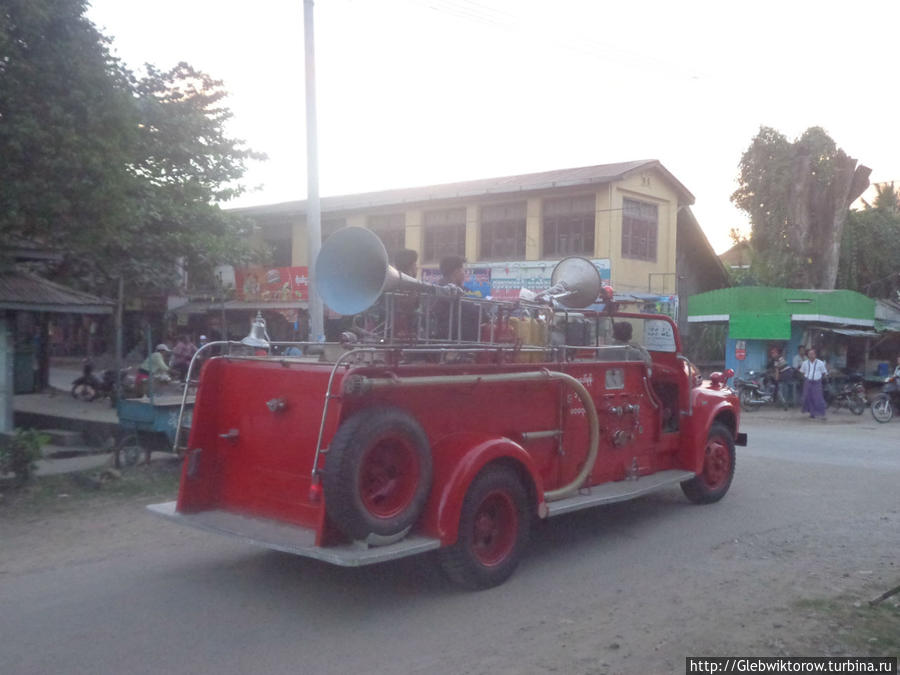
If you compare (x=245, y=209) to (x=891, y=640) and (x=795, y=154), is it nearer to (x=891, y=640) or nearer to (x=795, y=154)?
(x=795, y=154)

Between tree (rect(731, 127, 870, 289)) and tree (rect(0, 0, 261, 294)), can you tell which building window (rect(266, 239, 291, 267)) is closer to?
tree (rect(731, 127, 870, 289))

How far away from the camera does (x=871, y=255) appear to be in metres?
29.0

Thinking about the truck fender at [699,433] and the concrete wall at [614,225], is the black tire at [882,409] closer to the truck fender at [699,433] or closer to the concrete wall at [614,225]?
the concrete wall at [614,225]

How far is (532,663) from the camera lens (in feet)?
14.5

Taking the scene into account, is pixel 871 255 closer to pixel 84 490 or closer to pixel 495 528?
pixel 495 528

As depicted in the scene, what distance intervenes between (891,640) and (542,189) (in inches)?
772

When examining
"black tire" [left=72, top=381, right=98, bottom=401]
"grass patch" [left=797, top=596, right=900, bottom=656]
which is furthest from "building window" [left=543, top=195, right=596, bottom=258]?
"grass patch" [left=797, top=596, right=900, bottom=656]

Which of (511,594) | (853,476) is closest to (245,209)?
(853,476)

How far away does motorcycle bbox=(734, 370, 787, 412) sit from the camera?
20.3 metres

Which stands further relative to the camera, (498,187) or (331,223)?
(331,223)

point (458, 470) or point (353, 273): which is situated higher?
point (353, 273)

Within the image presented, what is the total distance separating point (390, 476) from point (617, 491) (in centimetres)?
247

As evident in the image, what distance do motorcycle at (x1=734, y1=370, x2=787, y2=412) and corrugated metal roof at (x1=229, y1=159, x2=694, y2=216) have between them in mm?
6307

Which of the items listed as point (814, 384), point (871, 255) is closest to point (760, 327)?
point (814, 384)
